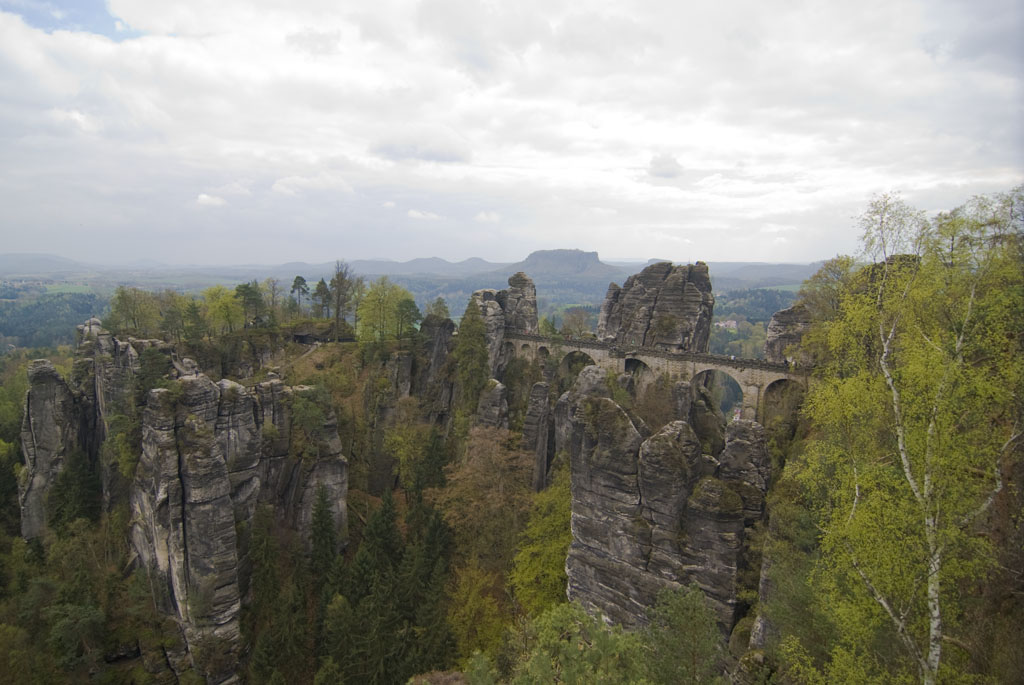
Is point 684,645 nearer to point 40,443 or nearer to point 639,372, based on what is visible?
point 639,372

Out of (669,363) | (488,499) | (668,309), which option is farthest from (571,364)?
(488,499)

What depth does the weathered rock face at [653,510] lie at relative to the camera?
21391mm

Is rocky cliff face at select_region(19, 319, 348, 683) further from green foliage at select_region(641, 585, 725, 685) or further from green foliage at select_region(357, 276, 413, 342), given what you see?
green foliage at select_region(641, 585, 725, 685)

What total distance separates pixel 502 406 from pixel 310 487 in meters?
16.2

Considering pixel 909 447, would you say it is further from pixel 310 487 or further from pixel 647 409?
pixel 310 487

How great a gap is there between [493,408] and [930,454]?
33836 millimetres

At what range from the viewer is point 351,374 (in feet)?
174

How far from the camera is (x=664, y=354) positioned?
154 ft

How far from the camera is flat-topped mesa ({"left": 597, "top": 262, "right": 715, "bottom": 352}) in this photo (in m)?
48.5

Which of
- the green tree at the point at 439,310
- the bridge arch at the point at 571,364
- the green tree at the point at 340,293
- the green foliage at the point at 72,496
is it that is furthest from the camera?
the green tree at the point at 340,293

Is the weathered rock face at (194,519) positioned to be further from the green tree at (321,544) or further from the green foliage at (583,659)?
the green foliage at (583,659)

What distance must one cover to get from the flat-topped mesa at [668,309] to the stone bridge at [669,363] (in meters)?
1.51

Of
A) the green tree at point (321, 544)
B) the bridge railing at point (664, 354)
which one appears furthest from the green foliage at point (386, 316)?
the green tree at point (321, 544)

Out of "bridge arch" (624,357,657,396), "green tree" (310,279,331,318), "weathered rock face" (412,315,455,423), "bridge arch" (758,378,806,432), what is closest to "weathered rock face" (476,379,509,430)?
"weathered rock face" (412,315,455,423)
